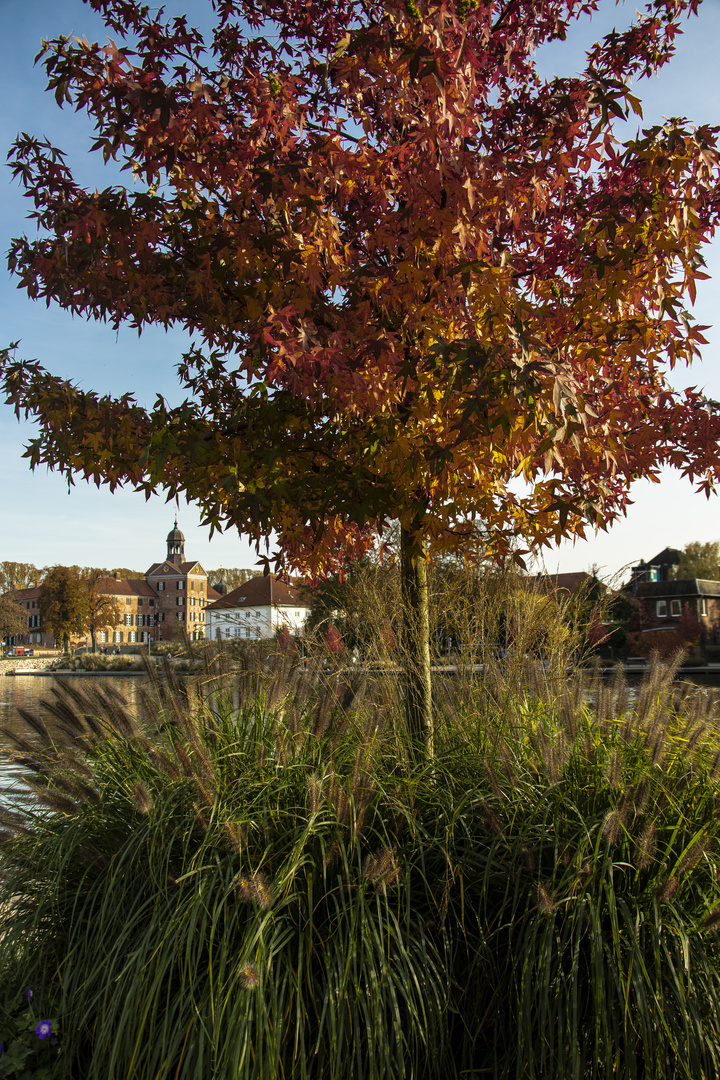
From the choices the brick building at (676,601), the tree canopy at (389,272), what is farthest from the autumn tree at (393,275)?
the brick building at (676,601)

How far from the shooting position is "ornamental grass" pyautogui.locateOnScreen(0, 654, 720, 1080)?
1.92 metres

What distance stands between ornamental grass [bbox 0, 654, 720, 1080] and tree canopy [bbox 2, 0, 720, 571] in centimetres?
98

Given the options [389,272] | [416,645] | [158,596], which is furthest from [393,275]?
[158,596]

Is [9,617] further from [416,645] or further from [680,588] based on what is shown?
[416,645]

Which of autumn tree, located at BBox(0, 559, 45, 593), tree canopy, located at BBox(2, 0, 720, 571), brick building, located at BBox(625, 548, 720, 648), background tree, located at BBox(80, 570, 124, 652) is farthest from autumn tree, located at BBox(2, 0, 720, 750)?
autumn tree, located at BBox(0, 559, 45, 593)

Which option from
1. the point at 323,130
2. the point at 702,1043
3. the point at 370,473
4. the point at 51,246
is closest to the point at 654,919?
the point at 702,1043

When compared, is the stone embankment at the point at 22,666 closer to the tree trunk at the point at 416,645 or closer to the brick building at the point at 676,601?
the brick building at the point at 676,601

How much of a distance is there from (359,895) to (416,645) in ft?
5.77

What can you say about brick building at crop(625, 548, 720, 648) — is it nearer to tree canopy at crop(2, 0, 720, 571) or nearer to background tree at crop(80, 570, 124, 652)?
background tree at crop(80, 570, 124, 652)

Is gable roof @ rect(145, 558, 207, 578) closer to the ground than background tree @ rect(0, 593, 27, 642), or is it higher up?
higher up

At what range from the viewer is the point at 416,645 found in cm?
372

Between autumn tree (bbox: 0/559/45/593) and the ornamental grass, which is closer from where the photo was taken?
the ornamental grass

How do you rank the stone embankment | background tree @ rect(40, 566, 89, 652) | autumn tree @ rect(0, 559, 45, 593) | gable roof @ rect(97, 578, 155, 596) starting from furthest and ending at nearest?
gable roof @ rect(97, 578, 155, 596) → autumn tree @ rect(0, 559, 45, 593) → background tree @ rect(40, 566, 89, 652) → the stone embankment

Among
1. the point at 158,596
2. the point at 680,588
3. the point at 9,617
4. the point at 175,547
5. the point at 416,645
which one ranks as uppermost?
the point at 175,547
